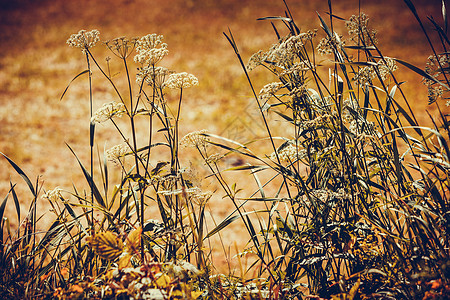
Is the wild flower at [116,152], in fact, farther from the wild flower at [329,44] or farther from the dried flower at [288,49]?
the wild flower at [329,44]

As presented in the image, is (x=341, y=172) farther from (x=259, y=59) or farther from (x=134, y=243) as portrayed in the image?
(x=134, y=243)

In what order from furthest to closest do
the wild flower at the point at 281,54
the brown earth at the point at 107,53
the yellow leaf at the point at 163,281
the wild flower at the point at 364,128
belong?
the brown earth at the point at 107,53, the wild flower at the point at 364,128, the wild flower at the point at 281,54, the yellow leaf at the point at 163,281

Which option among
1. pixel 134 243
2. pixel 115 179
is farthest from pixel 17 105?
pixel 134 243

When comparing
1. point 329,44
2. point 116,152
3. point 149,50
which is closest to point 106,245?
point 116,152

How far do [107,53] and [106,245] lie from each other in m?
4.02

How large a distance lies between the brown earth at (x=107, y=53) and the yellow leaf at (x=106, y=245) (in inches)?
53.0

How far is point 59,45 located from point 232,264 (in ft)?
13.1

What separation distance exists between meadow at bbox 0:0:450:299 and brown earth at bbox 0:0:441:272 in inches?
0.9

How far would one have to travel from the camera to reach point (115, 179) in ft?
8.41

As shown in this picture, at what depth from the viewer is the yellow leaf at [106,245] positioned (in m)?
0.71

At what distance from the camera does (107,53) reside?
435cm

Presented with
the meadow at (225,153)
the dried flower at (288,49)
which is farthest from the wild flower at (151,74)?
the dried flower at (288,49)

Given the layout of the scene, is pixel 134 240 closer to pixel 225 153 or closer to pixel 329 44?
pixel 225 153

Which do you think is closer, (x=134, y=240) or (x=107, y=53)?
(x=134, y=240)
